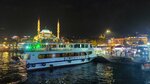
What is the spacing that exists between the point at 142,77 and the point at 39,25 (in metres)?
125

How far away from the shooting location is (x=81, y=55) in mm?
67125

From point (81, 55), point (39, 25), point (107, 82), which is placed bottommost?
point (107, 82)

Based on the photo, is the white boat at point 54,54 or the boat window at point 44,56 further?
the boat window at point 44,56

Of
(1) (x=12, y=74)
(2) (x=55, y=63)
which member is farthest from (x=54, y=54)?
(1) (x=12, y=74)

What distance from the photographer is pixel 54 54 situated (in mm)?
58500

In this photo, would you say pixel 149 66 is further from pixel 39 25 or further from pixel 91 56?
pixel 39 25

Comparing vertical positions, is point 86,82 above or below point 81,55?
below

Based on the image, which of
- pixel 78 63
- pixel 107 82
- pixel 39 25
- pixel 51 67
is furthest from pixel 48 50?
pixel 39 25

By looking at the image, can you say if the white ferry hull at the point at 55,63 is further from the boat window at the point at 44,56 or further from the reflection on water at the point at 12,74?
the reflection on water at the point at 12,74

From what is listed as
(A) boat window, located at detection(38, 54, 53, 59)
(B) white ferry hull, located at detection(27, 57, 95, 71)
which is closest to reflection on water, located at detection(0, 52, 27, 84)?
(B) white ferry hull, located at detection(27, 57, 95, 71)

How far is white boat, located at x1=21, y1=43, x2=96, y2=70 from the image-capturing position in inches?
2101

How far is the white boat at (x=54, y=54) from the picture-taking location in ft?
175

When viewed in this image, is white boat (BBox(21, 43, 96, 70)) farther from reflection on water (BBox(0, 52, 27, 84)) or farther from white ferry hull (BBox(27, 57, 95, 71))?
reflection on water (BBox(0, 52, 27, 84))

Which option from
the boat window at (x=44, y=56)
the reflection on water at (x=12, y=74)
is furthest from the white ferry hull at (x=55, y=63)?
the reflection on water at (x=12, y=74)
